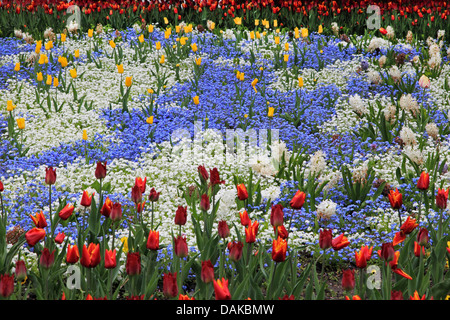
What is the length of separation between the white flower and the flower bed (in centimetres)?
1

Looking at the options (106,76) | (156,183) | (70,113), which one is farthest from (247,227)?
(106,76)

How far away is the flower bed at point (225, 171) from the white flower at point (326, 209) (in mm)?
13

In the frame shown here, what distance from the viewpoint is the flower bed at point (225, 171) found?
2.77 metres

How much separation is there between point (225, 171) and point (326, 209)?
1.42 metres

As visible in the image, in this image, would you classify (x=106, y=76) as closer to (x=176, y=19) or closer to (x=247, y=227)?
(x=176, y=19)

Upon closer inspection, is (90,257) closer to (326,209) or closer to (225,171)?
(326,209)

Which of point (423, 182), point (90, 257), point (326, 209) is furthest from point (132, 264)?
point (326, 209)

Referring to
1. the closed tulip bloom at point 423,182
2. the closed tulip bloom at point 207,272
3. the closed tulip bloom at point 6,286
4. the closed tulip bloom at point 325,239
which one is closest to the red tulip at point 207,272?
the closed tulip bloom at point 207,272

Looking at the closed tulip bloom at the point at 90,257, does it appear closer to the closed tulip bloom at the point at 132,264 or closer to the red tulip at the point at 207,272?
the closed tulip bloom at the point at 132,264

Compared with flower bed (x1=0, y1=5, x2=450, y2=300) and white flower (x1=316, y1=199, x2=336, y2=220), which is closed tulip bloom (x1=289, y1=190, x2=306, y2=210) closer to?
flower bed (x1=0, y1=5, x2=450, y2=300)

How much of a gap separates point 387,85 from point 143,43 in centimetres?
431

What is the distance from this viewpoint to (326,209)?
13.8 ft

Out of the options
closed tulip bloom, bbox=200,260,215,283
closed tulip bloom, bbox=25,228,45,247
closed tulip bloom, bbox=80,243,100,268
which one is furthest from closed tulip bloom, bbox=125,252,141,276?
closed tulip bloom, bbox=25,228,45,247

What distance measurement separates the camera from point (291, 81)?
300 inches
